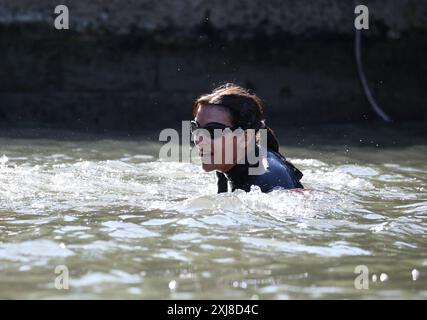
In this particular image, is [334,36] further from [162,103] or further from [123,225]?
[123,225]

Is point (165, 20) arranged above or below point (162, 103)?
above

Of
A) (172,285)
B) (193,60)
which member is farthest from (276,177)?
(193,60)

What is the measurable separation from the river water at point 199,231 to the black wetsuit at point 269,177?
0.42ft

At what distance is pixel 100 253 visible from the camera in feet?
12.8

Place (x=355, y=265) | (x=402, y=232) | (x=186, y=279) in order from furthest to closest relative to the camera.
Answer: (x=402, y=232) < (x=355, y=265) < (x=186, y=279)

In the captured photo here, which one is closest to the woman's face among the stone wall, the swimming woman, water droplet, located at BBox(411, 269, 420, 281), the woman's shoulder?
the swimming woman

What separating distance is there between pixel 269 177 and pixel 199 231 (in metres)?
0.88

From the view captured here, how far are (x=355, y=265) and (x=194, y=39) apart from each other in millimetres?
6002

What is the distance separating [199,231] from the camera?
432cm

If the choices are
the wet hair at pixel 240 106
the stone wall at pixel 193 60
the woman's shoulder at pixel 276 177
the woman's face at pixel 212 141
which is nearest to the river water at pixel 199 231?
the woman's shoulder at pixel 276 177

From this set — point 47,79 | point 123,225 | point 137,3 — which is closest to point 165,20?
point 137,3

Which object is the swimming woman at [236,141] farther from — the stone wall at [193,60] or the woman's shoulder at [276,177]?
the stone wall at [193,60]

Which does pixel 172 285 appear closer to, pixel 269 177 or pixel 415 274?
pixel 415 274

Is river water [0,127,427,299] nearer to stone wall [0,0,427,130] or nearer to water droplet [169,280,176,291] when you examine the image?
water droplet [169,280,176,291]
